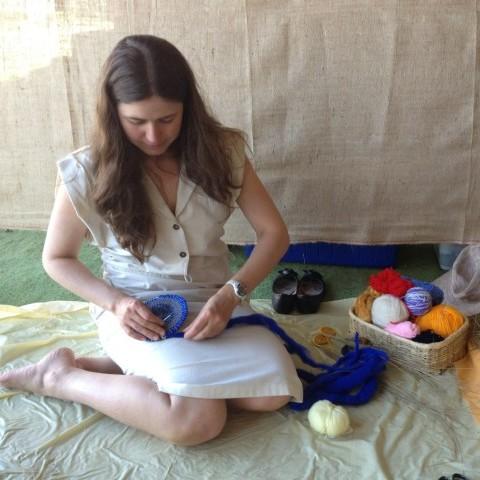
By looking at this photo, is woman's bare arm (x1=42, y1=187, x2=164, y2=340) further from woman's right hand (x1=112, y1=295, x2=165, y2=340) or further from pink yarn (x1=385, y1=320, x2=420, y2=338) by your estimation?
pink yarn (x1=385, y1=320, x2=420, y2=338)

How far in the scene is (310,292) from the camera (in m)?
1.57

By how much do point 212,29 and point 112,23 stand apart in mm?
268

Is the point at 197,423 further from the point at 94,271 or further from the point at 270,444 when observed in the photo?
the point at 94,271

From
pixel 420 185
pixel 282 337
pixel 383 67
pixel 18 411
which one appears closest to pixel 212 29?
pixel 383 67

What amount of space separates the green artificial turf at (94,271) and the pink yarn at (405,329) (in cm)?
35

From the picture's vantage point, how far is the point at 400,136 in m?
1.51

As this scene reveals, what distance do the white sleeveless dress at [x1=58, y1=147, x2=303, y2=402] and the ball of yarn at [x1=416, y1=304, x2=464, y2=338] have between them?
35 cm

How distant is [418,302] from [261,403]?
443mm

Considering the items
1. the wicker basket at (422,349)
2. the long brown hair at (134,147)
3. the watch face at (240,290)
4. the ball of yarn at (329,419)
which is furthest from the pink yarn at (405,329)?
the long brown hair at (134,147)

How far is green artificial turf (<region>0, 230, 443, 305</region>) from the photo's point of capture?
5.51ft

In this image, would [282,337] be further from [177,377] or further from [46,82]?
[46,82]

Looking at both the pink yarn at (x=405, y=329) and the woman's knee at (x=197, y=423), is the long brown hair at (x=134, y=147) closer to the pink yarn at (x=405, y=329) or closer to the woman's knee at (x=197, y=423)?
the woman's knee at (x=197, y=423)

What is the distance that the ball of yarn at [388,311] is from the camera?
130 cm

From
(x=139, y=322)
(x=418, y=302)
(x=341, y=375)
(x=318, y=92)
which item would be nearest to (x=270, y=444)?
(x=341, y=375)
